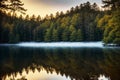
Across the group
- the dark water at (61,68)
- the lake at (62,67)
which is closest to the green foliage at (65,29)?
the lake at (62,67)

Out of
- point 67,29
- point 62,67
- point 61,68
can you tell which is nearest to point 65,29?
point 67,29

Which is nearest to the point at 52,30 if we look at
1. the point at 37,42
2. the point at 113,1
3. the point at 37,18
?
the point at 37,42

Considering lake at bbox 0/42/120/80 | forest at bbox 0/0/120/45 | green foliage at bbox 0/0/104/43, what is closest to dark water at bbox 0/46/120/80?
lake at bbox 0/42/120/80

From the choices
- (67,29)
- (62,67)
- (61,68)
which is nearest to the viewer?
(61,68)

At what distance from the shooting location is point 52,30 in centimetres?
12669

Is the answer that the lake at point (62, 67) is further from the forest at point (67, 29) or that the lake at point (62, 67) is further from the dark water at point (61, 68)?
the forest at point (67, 29)

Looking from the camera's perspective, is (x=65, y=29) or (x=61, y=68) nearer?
(x=61, y=68)

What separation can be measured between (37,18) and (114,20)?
108 meters

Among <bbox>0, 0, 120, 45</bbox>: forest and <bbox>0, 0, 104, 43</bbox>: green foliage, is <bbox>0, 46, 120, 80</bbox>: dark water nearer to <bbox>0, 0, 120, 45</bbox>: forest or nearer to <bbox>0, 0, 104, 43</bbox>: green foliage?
<bbox>0, 0, 120, 45</bbox>: forest

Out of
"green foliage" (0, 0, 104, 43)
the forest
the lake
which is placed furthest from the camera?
"green foliage" (0, 0, 104, 43)

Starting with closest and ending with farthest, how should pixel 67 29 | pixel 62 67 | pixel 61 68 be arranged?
pixel 61 68
pixel 62 67
pixel 67 29

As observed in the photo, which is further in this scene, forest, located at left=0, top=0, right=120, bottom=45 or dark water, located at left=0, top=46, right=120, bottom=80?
forest, located at left=0, top=0, right=120, bottom=45

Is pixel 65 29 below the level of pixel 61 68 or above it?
above

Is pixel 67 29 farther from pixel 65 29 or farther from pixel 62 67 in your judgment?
pixel 62 67
